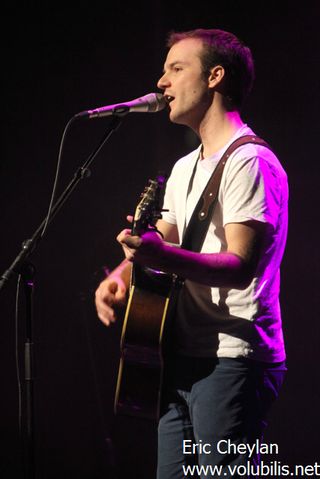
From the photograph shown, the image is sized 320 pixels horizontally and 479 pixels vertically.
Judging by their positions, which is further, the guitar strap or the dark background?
the dark background

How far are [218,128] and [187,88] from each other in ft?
0.64

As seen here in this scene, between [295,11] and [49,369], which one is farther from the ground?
[295,11]

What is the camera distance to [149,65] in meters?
3.71

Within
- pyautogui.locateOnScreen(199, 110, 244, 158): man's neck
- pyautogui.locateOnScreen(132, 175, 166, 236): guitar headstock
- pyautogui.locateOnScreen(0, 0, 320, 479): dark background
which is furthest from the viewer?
pyautogui.locateOnScreen(0, 0, 320, 479): dark background

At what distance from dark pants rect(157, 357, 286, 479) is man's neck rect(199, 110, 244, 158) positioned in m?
0.79

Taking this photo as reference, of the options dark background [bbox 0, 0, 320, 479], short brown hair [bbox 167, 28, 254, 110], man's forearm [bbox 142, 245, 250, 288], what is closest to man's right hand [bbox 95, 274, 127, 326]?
man's forearm [bbox 142, 245, 250, 288]

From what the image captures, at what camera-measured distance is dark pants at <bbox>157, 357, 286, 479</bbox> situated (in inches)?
72.1

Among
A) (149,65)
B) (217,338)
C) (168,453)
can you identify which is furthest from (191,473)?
(149,65)

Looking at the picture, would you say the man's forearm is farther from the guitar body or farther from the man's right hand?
the man's right hand

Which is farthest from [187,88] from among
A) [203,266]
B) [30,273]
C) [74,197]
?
[74,197]

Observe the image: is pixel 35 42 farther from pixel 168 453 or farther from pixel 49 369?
pixel 168 453

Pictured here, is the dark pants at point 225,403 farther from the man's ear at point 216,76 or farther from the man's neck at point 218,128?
the man's ear at point 216,76

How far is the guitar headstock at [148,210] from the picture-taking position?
1912 mm

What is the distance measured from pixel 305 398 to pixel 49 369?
5.30 feet
